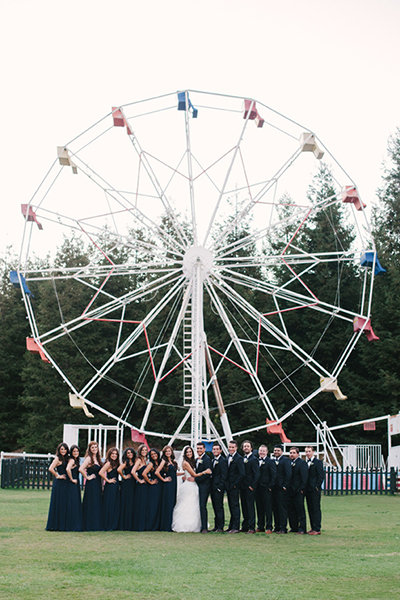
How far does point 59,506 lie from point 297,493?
157 inches

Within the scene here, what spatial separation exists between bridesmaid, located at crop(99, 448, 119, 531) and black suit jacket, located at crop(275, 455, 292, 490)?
2756mm

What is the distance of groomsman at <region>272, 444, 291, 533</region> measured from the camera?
41.4 feet

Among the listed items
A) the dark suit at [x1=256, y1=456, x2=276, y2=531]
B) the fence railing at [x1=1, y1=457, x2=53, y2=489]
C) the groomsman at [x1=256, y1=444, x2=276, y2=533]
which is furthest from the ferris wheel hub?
the fence railing at [x1=1, y1=457, x2=53, y2=489]

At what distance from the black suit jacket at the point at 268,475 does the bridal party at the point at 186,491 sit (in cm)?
2

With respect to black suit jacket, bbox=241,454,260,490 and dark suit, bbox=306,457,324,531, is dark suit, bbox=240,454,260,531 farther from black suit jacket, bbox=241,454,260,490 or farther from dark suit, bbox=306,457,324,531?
dark suit, bbox=306,457,324,531

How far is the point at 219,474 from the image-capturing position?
12859 mm

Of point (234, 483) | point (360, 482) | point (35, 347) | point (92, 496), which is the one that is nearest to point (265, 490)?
point (234, 483)

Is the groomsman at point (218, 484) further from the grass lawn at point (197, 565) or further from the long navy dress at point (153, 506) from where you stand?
the long navy dress at point (153, 506)

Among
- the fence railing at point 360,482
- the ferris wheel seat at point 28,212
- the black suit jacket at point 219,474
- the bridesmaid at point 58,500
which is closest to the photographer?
the bridesmaid at point 58,500

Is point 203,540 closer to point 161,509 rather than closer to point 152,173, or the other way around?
point 161,509

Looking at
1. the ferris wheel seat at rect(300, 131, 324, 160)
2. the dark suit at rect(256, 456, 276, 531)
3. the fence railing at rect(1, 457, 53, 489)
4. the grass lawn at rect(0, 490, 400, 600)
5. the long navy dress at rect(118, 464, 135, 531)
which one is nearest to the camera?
the grass lawn at rect(0, 490, 400, 600)

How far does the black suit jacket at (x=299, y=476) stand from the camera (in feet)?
41.3

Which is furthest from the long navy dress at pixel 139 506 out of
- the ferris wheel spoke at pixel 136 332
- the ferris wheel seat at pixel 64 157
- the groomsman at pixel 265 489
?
the ferris wheel seat at pixel 64 157

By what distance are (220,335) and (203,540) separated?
30084 mm
